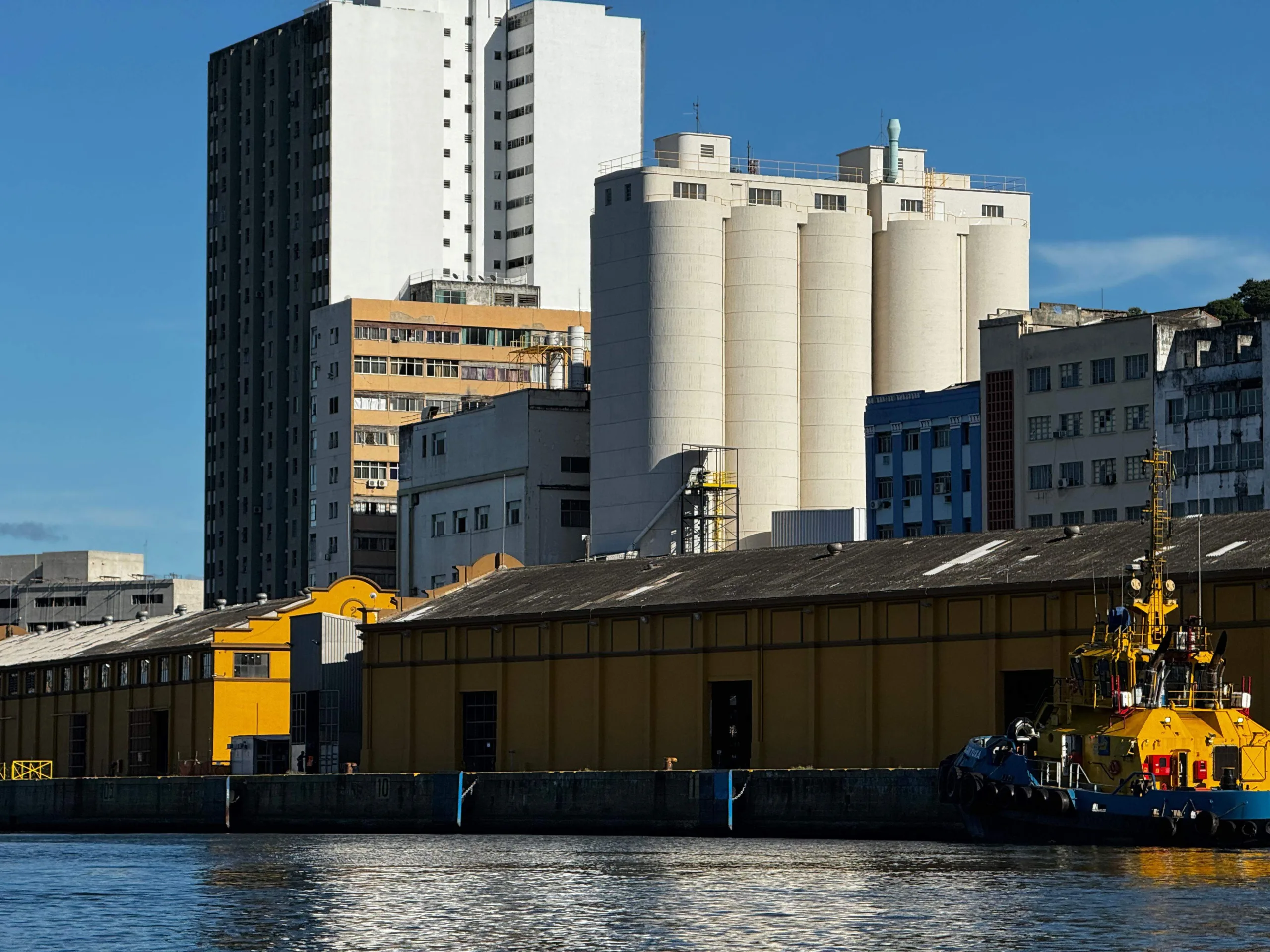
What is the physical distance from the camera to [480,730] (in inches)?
3275

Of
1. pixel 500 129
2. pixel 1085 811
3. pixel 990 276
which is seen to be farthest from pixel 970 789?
pixel 500 129

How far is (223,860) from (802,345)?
83469 millimetres

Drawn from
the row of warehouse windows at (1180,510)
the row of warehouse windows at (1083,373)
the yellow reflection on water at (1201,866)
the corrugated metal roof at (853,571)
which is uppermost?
the row of warehouse windows at (1083,373)

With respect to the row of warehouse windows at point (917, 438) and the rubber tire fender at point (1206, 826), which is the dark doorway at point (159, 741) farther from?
the rubber tire fender at point (1206, 826)

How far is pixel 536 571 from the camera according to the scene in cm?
9062

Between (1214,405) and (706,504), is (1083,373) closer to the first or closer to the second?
(1214,405)

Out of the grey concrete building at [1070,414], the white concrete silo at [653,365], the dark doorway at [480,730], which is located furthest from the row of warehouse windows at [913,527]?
the dark doorway at [480,730]

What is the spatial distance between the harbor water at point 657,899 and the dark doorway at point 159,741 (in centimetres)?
3462

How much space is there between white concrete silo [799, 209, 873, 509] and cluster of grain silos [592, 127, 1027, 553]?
94 millimetres

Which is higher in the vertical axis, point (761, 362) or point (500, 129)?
point (500, 129)

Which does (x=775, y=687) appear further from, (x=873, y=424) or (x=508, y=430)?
(x=508, y=430)

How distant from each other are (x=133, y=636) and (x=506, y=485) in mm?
36726

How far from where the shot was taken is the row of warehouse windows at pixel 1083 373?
115 metres

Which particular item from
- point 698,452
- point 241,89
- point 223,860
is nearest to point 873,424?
point 698,452
